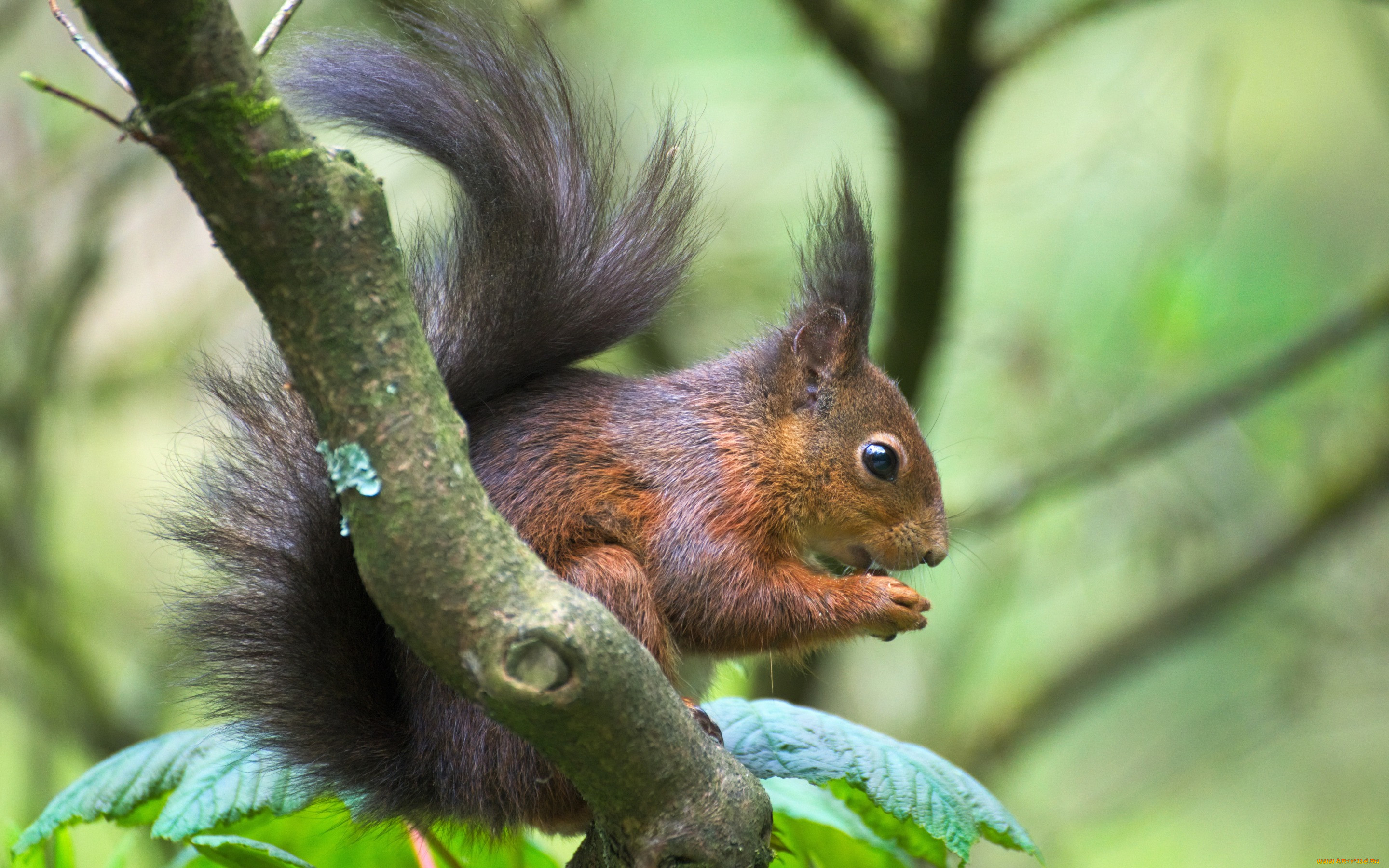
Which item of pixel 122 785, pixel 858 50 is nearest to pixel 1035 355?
pixel 858 50

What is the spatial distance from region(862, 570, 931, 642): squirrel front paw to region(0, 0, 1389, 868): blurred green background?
1166mm

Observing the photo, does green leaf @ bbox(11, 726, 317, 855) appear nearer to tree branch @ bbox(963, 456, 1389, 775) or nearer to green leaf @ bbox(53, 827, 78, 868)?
green leaf @ bbox(53, 827, 78, 868)

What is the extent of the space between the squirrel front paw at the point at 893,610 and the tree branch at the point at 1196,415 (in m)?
1.56

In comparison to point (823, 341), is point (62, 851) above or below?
below

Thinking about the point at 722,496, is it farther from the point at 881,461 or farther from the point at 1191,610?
the point at 1191,610

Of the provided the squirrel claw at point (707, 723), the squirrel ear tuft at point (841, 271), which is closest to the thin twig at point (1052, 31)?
the squirrel ear tuft at point (841, 271)

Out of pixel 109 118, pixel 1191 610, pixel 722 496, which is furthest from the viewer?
pixel 1191 610

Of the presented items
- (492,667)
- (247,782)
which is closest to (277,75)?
(492,667)

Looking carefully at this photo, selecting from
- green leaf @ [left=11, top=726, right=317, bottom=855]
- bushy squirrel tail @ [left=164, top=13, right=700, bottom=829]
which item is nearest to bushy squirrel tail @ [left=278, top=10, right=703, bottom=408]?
bushy squirrel tail @ [left=164, top=13, right=700, bottom=829]

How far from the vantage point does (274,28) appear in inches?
37.4

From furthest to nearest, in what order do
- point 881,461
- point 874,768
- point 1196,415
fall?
1. point 1196,415
2. point 881,461
3. point 874,768

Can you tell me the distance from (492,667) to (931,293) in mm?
2066

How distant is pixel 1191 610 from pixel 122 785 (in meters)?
3.10

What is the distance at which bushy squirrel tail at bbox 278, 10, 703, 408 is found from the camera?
1.35 meters
